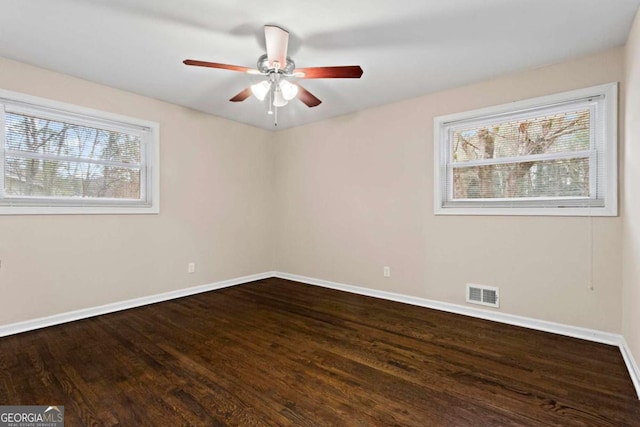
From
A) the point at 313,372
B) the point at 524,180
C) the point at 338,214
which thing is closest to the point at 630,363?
the point at 524,180

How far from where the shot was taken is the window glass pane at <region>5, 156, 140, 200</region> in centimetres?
288

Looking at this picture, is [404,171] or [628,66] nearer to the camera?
[628,66]

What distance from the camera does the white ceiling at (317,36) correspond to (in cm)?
209

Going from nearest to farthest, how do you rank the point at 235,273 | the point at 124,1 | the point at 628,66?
the point at 124,1 → the point at 628,66 → the point at 235,273

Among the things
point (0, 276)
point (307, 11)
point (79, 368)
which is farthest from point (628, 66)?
point (0, 276)

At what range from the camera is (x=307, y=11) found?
2117 millimetres

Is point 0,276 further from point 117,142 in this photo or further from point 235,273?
point 235,273

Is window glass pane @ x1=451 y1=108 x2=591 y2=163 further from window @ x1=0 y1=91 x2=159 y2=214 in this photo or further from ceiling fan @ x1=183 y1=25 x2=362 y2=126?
window @ x1=0 y1=91 x2=159 y2=214

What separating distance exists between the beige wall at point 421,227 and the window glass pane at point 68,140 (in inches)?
87.6

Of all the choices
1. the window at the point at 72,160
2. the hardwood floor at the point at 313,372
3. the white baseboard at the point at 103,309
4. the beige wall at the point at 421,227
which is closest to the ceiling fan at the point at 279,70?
the beige wall at the point at 421,227

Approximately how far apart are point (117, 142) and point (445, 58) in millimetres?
3558

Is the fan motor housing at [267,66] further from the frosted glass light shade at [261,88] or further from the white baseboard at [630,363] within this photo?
the white baseboard at [630,363]

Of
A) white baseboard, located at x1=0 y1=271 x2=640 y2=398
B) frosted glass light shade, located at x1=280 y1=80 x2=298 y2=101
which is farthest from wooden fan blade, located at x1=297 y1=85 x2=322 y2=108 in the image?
white baseboard, located at x1=0 y1=271 x2=640 y2=398

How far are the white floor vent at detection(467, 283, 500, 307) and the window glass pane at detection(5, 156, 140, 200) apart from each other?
3.96 metres
